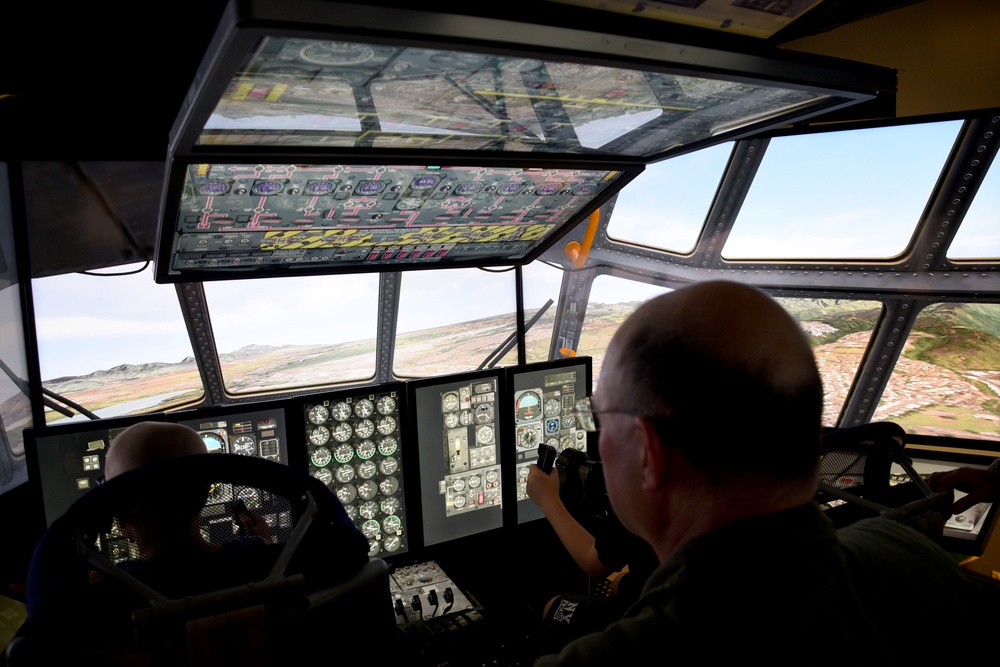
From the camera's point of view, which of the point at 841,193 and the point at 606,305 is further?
the point at 606,305

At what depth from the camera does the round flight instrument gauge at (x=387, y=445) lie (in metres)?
2.38

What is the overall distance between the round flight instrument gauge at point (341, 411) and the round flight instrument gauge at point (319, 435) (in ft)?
0.18

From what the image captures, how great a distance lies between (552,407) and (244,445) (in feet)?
3.99

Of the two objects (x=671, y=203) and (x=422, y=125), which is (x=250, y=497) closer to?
(x=422, y=125)

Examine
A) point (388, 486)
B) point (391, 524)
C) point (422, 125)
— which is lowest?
point (391, 524)

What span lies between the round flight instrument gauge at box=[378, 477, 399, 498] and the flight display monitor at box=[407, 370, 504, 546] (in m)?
0.10

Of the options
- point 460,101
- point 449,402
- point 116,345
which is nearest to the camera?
point 460,101

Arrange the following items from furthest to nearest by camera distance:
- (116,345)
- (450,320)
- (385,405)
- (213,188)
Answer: (450,320), (116,345), (385,405), (213,188)

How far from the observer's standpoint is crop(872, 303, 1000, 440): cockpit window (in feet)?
12.4

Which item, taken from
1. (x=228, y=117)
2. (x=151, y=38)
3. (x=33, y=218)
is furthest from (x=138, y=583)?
(x=33, y=218)

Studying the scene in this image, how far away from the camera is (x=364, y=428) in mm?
2342

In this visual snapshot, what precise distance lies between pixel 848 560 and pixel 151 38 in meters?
2.76

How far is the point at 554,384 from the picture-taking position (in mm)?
2750

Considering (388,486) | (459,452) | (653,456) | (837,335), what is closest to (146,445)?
(653,456)
